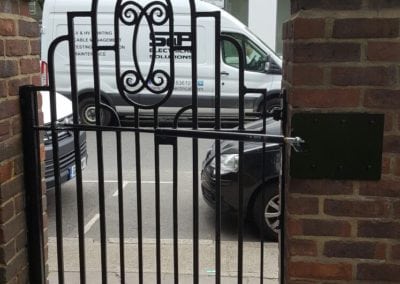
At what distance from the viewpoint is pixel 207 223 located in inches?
199

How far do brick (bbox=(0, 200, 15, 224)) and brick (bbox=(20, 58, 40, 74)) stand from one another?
555mm

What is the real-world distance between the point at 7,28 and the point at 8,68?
0.16 m

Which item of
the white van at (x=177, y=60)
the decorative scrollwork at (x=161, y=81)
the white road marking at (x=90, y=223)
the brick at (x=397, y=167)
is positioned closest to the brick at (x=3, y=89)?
the decorative scrollwork at (x=161, y=81)

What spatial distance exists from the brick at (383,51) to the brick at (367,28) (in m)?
0.03

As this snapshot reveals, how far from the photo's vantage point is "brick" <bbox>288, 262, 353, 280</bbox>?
1.98 m

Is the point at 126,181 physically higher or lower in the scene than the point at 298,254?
lower

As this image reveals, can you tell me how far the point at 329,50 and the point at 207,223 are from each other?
134 inches

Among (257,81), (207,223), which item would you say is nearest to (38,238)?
(207,223)

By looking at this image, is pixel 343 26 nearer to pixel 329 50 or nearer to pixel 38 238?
pixel 329 50

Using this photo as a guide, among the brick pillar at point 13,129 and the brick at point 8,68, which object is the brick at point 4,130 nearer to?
the brick pillar at point 13,129

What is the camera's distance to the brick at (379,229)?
1.93 m

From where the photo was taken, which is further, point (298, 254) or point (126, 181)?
point (126, 181)

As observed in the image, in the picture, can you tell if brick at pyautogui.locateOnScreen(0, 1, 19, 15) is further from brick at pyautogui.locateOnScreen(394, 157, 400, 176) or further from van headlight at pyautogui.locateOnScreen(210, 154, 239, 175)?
van headlight at pyautogui.locateOnScreen(210, 154, 239, 175)

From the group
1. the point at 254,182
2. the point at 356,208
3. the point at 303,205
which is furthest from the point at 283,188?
the point at 254,182
